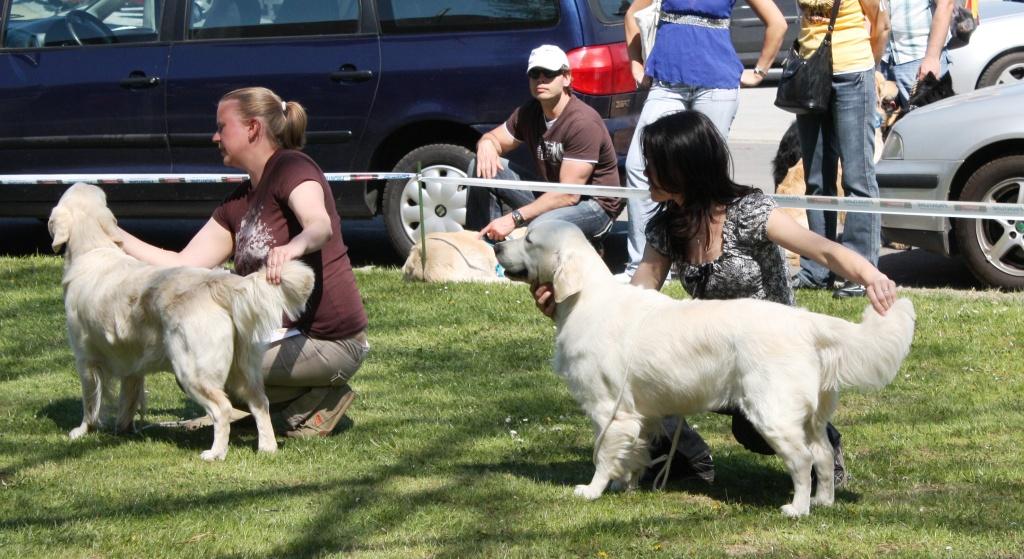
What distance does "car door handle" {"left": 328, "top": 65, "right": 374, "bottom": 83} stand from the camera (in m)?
9.05

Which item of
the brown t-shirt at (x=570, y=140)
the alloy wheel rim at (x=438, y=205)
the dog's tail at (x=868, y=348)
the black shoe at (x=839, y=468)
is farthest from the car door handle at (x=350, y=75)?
the dog's tail at (x=868, y=348)

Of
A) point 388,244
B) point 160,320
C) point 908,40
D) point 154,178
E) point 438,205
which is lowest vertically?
point 388,244

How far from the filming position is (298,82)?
9109 mm

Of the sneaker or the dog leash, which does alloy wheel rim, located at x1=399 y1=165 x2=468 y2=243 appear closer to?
the sneaker

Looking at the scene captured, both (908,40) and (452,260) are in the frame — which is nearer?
(452,260)

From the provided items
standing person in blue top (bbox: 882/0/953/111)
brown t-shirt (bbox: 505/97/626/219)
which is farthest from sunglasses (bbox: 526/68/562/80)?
standing person in blue top (bbox: 882/0/953/111)

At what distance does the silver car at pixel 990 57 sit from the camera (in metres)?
14.3

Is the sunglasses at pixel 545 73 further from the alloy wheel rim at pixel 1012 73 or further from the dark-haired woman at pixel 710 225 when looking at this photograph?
the alloy wheel rim at pixel 1012 73

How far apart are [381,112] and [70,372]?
303cm

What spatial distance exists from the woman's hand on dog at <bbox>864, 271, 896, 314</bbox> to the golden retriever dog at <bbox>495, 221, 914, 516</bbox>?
0.03m

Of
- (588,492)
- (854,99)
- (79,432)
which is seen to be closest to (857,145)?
(854,99)

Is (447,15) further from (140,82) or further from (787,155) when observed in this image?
(787,155)

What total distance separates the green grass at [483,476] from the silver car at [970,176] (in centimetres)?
81

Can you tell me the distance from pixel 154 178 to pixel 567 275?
5.19m
